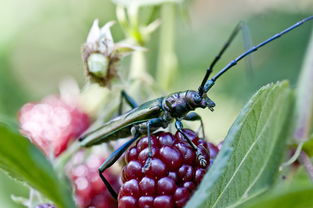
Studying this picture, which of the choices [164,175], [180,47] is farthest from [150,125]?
[180,47]

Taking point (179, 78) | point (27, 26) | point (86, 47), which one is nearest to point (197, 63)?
point (179, 78)

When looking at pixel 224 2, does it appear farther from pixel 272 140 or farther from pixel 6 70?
pixel 272 140

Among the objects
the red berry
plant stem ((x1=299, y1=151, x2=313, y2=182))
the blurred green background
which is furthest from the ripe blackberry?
the blurred green background

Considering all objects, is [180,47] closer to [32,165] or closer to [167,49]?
[167,49]

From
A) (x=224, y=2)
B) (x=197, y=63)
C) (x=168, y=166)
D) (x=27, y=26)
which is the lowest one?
(x=168, y=166)

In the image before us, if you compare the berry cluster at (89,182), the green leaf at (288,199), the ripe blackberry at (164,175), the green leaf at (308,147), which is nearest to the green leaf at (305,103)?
the green leaf at (308,147)

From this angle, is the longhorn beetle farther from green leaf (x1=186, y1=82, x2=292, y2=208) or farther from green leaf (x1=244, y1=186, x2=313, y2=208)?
green leaf (x1=244, y1=186, x2=313, y2=208)

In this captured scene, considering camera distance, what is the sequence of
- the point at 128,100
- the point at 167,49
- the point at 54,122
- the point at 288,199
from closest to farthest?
the point at 288,199, the point at 128,100, the point at 167,49, the point at 54,122
